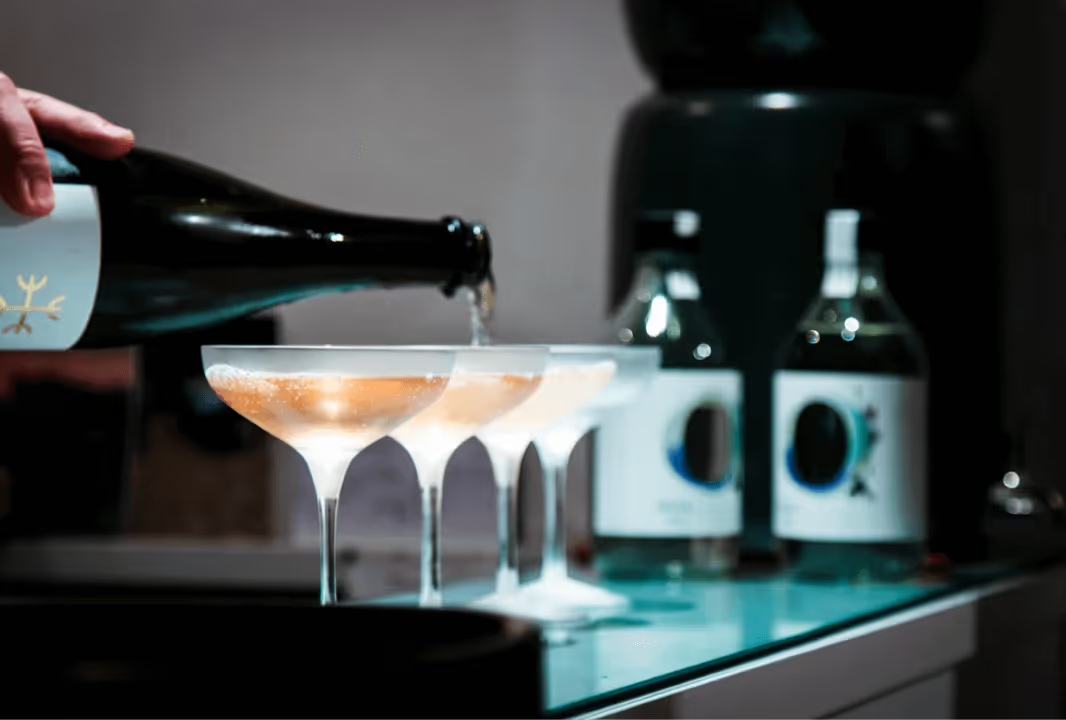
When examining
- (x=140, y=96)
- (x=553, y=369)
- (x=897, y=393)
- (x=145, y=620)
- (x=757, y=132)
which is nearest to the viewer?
(x=145, y=620)

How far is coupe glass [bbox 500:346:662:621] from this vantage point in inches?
27.3

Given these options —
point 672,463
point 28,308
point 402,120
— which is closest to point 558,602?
point 672,463

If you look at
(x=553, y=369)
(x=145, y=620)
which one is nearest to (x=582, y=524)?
(x=553, y=369)

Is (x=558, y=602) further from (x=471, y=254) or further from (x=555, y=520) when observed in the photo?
(x=471, y=254)

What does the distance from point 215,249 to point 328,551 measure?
310mm

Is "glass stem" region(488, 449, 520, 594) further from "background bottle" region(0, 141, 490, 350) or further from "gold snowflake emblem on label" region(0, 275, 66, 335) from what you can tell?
"gold snowflake emblem on label" region(0, 275, 66, 335)

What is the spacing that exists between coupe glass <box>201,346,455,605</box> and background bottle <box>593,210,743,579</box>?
0.84 feet

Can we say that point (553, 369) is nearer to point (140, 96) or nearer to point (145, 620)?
point (145, 620)

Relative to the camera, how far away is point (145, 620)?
1.17ft

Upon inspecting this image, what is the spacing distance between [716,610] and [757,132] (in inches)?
14.2

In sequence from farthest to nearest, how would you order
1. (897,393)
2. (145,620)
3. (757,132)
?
1. (757,132)
2. (897,393)
3. (145,620)

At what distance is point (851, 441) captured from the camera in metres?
0.83

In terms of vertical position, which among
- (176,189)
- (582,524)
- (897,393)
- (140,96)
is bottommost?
(582,524)

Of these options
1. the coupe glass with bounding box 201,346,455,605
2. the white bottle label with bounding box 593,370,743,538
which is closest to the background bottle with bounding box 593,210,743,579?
the white bottle label with bounding box 593,370,743,538
